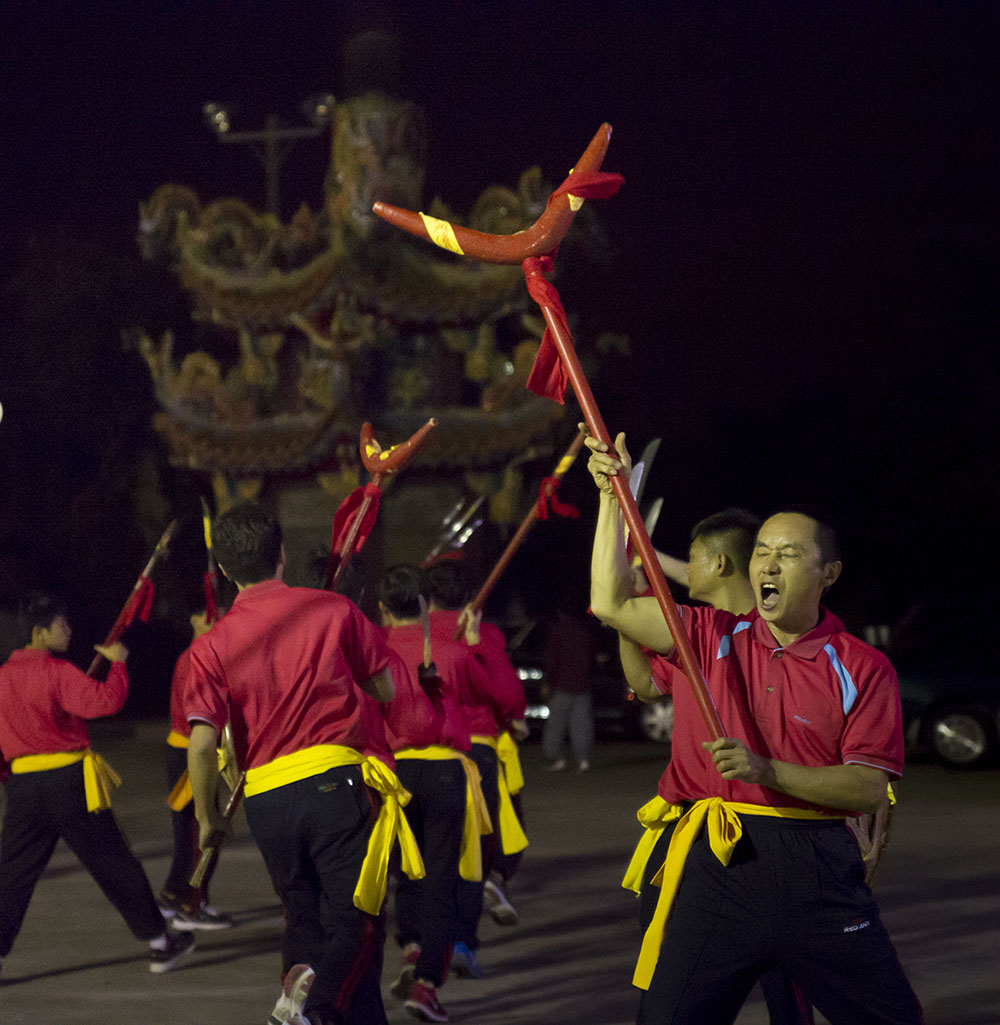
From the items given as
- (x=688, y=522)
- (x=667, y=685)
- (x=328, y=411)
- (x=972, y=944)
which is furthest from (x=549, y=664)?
(x=688, y=522)

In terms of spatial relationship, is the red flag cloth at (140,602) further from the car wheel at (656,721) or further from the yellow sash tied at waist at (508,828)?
the car wheel at (656,721)

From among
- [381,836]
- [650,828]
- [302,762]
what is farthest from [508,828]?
[650,828]

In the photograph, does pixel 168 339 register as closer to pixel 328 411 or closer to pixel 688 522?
pixel 328 411

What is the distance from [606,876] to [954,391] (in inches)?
707

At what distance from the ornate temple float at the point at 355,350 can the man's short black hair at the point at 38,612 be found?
56.0ft

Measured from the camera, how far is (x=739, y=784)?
3670 millimetres

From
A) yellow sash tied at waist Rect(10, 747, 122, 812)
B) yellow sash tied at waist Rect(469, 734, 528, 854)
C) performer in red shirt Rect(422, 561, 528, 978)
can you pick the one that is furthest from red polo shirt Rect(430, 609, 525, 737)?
yellow sash tied at waist Rect(10, 747, 122, 812)

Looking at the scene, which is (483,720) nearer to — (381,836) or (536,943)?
(536,943)

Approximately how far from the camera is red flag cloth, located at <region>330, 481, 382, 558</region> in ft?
→ 18.8

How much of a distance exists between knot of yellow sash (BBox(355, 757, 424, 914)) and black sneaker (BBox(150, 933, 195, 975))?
8.74 feet

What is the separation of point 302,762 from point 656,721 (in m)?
13.6

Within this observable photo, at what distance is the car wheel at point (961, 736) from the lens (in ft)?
49.4

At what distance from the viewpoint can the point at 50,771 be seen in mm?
6910

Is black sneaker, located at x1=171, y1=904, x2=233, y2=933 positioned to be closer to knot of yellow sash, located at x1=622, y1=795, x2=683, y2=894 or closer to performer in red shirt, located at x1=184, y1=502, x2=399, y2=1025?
performer in red shirt, located at x1=184, y1=502, x2=399, y2=1025
